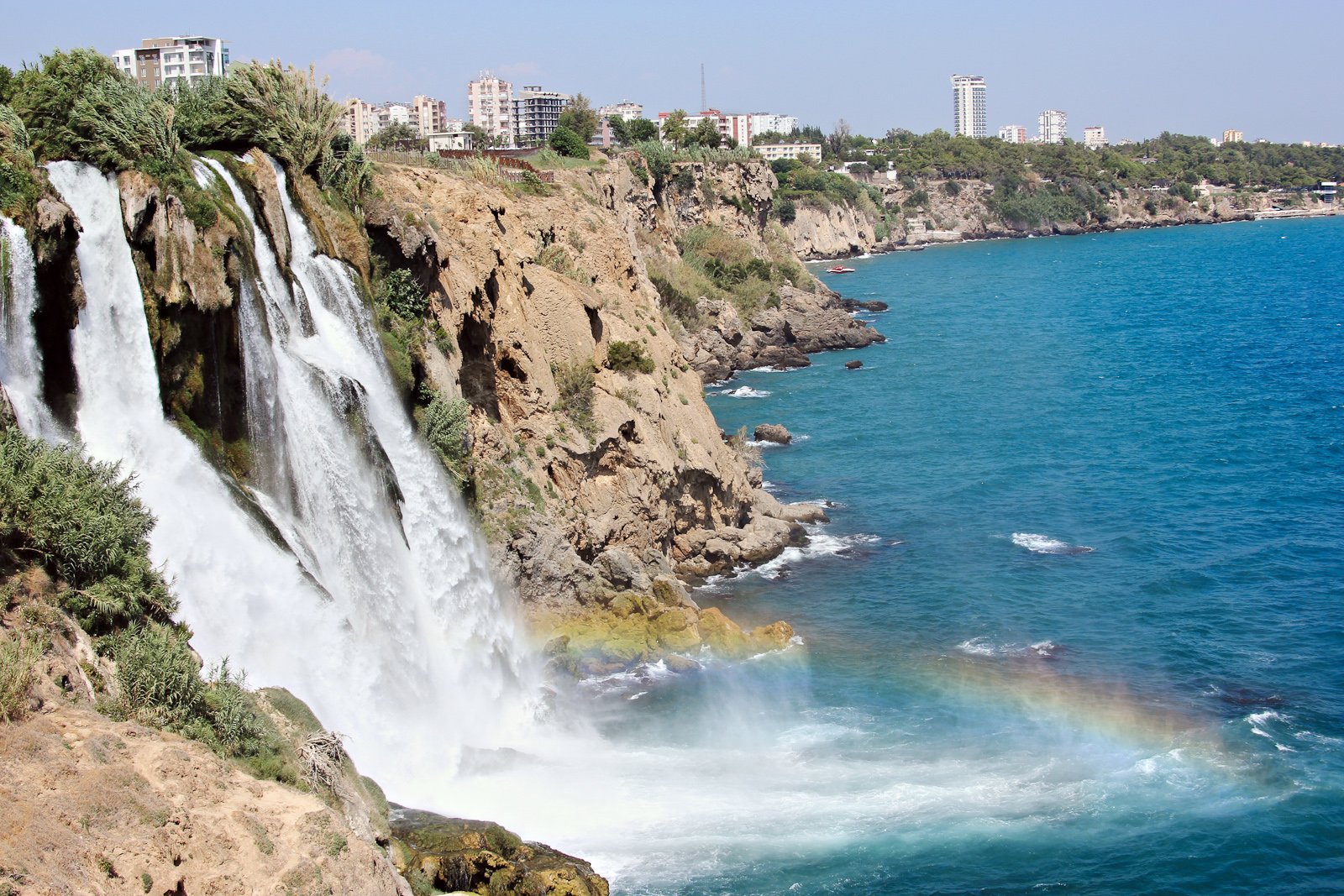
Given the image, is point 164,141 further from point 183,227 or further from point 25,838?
point 25,838

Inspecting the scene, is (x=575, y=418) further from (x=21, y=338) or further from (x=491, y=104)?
(x=491, y=104)

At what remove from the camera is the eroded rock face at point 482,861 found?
1947 cm

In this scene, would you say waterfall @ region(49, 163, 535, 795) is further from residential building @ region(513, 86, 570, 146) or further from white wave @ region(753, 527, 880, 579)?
residential building @ region(513, 86, 570, 146)

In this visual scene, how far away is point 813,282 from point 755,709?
74667 mm

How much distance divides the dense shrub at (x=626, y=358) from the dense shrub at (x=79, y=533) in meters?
22.0

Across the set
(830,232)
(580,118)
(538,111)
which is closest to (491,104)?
(538,111)

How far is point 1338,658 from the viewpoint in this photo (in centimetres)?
3316

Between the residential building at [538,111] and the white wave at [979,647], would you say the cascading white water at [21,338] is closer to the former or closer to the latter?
the white wave at [979,647]

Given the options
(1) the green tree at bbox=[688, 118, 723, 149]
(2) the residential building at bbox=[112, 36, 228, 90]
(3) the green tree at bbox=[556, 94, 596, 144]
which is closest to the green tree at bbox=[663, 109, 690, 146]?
(1) the green tree at bbox=[688, 118, 723, 149]

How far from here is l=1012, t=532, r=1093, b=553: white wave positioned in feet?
139

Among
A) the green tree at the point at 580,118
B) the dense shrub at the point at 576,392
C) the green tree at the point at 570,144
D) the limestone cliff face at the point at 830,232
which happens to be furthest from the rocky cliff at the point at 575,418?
the limestone cliff face at the point at 830,232

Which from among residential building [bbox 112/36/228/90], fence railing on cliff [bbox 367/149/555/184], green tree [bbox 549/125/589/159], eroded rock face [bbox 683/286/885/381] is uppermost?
residential building [bbox 112/36/228/90]

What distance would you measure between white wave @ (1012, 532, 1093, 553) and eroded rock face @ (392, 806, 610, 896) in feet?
82.9

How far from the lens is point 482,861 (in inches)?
787
